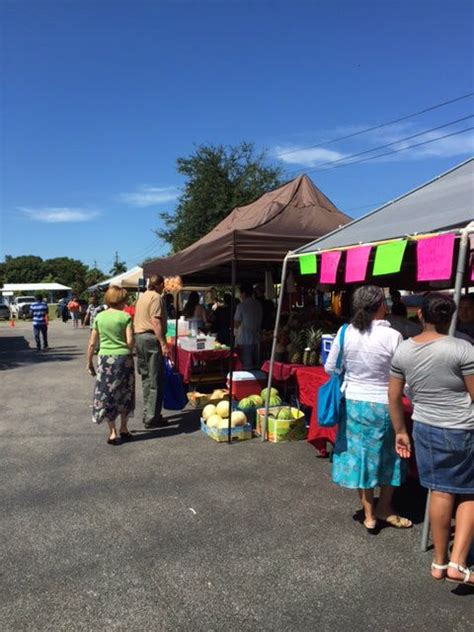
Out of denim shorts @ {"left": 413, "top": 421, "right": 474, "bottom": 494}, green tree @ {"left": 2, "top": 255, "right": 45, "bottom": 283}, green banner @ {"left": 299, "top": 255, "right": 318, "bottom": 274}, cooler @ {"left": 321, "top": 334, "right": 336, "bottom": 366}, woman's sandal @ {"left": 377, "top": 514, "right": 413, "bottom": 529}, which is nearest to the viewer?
denim shorts @ {"left": 413, "top": 421, "right": 474, "bottom": 494}

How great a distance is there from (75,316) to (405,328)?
25.8 meters

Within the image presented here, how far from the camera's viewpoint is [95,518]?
379 centimetres

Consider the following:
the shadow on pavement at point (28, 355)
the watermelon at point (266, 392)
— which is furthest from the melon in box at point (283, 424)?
the shadow on pavement at point (28, 355)

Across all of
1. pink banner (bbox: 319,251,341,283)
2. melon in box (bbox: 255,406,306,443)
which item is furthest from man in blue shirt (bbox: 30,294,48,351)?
pink banner (bbox: 319,251,341,283)

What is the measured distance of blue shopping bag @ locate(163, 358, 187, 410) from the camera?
6531 mm

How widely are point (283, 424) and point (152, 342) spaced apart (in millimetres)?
1879

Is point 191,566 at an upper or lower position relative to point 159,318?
lower

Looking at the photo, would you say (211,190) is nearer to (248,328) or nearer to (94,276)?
(248,328)

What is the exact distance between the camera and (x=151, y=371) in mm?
6121

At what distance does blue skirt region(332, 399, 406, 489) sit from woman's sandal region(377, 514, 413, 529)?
0.31 meters

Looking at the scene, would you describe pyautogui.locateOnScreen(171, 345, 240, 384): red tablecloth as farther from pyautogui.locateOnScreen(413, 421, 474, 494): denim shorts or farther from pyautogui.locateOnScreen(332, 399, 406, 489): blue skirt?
pyautogui.locateOnScreen(413, 421, 474, 494): denim shorts

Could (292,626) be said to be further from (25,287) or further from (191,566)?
(25,287)

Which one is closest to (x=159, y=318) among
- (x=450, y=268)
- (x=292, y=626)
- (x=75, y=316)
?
(x=450, y=268)

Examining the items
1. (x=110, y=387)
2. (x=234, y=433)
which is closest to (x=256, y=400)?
(x=234, y=433)
